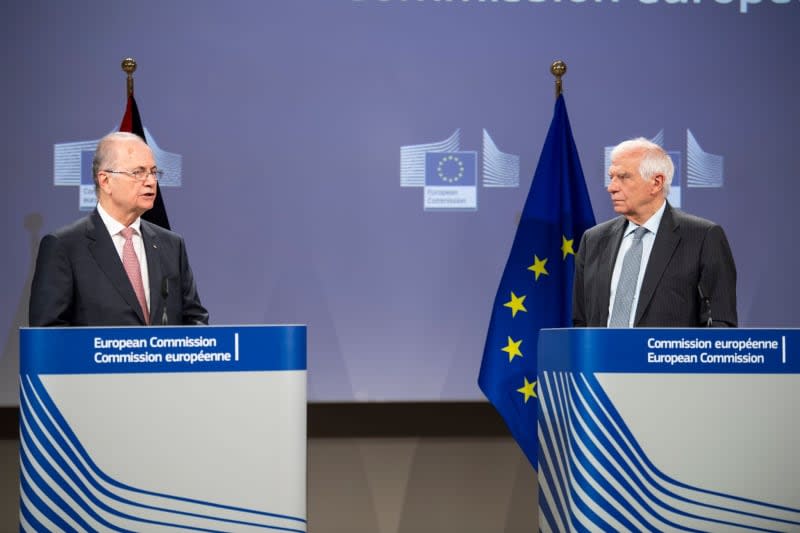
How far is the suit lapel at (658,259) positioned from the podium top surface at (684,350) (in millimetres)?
987

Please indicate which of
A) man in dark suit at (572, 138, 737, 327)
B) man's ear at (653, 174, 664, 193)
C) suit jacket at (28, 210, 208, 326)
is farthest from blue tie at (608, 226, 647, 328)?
suit jacket at (28, 210, 208, 326)

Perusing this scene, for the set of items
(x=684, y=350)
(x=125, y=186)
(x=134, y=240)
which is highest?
(x=125, y=186)

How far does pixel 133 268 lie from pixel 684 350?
199 centimetres

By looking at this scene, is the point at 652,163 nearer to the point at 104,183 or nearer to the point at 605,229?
the point at 605,229

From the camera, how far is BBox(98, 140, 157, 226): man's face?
11.4 ft

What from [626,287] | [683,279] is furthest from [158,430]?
[683,279]

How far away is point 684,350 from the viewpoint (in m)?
2.54

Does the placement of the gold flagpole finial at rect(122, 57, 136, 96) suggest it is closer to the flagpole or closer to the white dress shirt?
the white dress shirt

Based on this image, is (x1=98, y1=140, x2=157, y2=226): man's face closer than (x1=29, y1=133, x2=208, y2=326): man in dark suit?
No

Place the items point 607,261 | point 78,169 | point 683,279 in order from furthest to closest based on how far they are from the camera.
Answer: point 78,169 < point 607,261 < point 683,279

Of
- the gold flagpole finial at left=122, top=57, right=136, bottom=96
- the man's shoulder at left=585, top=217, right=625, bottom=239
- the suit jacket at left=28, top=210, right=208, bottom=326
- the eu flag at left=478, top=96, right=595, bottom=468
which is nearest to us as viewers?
the suit jacket at left=28, top=210, right=208, bottom=326

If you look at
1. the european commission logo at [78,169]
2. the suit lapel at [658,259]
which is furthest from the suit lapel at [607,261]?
the european commission logo at [78,169]

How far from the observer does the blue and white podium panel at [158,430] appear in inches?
96.5

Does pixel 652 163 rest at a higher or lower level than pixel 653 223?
higher
